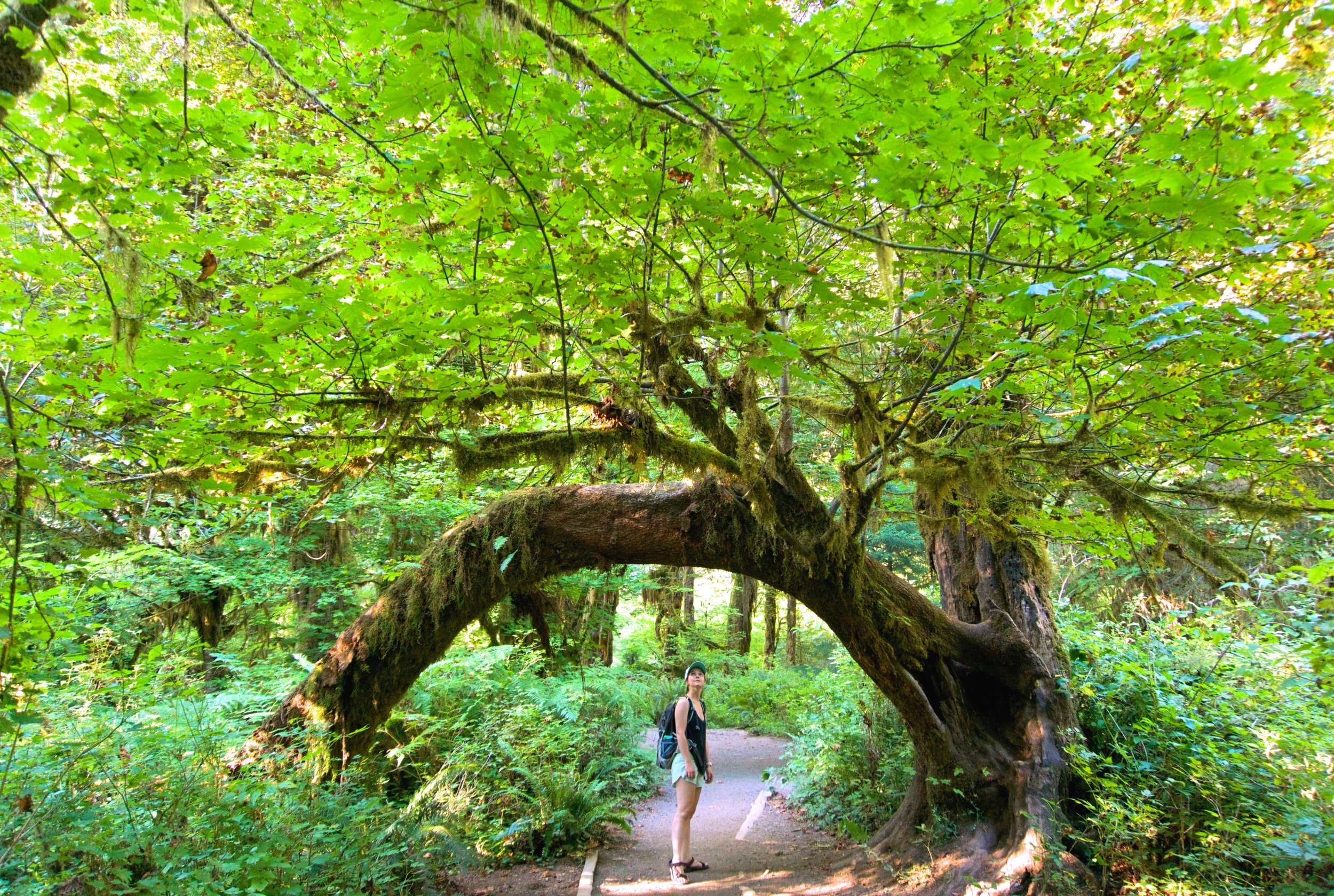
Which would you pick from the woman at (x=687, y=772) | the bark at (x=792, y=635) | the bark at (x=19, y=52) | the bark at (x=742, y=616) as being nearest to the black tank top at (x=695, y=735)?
the woman at (x=687, y=772)

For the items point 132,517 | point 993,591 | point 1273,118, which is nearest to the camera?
point 1273,118

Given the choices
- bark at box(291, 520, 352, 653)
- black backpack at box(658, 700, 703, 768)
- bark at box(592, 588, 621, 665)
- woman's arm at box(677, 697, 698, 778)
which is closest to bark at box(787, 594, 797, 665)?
bark at box(592, 588, 621, 665)

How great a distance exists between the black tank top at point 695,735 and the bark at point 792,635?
13222 millimetres

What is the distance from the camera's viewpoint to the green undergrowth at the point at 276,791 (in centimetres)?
341

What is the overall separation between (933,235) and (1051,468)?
2132mm

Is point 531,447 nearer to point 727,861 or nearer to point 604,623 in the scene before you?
point 727,861

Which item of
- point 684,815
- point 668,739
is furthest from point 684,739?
point 684,815

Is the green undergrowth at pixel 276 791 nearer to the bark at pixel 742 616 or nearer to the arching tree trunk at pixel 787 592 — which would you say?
the arching tree trunk at pixel 787 592

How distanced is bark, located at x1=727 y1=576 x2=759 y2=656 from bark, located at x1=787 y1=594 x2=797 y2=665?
3.89 ft

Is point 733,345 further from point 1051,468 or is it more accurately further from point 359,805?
point 359,805

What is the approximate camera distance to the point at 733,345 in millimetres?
4082

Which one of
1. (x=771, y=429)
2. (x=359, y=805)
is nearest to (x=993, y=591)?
(x=771, y=429)

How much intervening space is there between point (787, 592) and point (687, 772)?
205 centimetres

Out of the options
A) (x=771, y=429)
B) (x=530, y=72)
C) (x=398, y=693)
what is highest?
(x=530, y=72)
